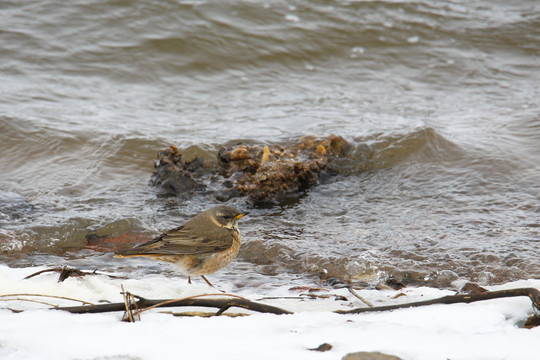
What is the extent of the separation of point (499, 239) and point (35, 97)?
7.23 meters

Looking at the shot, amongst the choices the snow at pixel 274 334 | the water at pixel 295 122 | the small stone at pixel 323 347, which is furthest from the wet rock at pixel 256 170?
the small stone at pixel 323 347

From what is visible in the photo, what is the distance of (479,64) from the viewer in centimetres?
1102

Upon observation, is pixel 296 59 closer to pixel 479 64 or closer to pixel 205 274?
pixel 479 64

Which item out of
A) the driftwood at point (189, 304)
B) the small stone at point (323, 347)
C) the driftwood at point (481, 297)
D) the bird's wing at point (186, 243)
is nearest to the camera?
the small stone at point (323, 347)

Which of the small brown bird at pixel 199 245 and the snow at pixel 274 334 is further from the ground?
the snow at pixel 274 334

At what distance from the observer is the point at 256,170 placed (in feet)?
21.7

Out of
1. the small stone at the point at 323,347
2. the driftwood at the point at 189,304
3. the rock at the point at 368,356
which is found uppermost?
the rock at the point at 368,356

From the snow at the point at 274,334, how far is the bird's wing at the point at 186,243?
1072mm

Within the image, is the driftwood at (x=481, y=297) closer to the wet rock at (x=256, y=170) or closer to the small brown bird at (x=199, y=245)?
the small brown bird at (x=199, y=245)

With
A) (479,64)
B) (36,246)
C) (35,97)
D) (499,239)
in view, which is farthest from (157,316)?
(479,64)

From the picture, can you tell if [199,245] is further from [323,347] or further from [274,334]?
[323,347]

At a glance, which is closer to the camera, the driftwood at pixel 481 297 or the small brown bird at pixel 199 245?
the driftwood at pixel 481 297

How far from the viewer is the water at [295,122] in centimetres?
523

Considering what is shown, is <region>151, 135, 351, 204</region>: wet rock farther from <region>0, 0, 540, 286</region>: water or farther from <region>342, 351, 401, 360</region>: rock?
<region>342, 351, 401, 360</region>: rock
